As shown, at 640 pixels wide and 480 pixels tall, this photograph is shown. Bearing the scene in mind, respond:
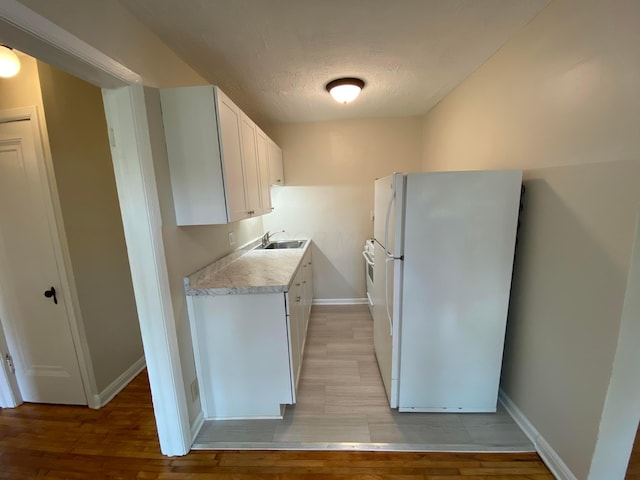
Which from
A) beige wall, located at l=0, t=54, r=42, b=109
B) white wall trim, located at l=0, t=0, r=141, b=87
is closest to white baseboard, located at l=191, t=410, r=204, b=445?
white wall trim, located at l=0, t=0, r=141, b=87

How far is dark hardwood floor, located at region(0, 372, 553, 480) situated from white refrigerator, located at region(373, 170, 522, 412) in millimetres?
371

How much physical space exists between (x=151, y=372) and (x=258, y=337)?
64 centimetres

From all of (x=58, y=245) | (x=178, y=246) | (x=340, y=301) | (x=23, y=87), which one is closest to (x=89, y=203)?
(x=58, y=245)

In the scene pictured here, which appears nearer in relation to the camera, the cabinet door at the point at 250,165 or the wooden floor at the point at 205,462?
the wooden floor at the point at 205,462

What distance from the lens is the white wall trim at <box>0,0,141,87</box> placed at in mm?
834

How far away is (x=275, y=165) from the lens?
3104 mm

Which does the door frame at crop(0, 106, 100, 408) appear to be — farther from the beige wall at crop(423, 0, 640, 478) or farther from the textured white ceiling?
the beige wall at crop(423, 0, 640, 478)

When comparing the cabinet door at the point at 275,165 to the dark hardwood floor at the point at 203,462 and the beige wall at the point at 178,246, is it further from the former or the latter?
the dark hardwood floor at the point at 203,462

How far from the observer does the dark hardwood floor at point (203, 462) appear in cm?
146

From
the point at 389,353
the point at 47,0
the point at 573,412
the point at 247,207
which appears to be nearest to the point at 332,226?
the point at 247,207

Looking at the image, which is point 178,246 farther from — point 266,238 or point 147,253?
point 266,238

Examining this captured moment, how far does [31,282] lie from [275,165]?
235 cm

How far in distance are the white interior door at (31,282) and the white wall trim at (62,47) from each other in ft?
3.60

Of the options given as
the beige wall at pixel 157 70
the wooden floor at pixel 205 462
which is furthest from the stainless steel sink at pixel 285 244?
the wooden floor at pixel 205 462
